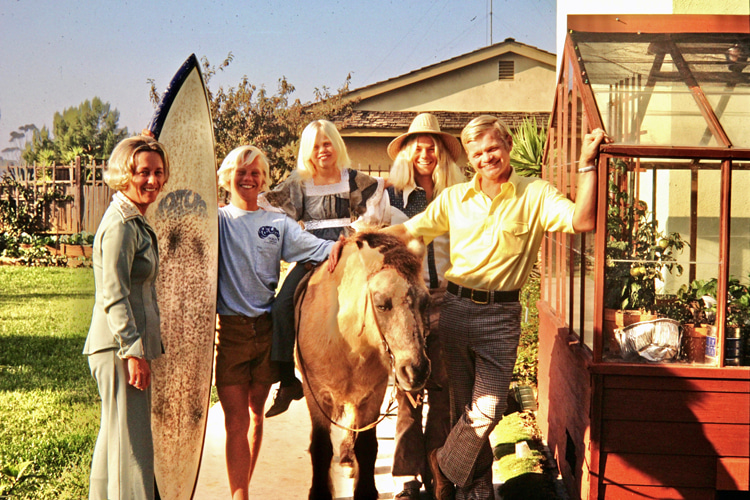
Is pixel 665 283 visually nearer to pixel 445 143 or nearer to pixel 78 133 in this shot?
pixel 445 143

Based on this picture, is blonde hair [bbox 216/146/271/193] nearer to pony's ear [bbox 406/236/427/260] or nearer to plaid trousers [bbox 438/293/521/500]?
pony's ear [bbox 406/236/427/260]

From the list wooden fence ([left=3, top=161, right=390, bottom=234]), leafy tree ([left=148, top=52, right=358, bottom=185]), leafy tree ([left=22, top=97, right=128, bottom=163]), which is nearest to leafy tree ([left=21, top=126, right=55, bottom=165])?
leafy tree ([left=22, top=97, right=128, bottom=163])

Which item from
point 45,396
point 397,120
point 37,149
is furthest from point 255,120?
point 37,149

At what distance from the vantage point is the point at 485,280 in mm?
4043

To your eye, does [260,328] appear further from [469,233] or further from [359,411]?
[469,233]

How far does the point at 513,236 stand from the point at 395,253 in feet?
2.06

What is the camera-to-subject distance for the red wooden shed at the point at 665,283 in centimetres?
397

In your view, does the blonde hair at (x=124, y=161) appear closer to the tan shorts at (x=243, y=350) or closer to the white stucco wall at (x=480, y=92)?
the tan shorts at (x=243, y=350)

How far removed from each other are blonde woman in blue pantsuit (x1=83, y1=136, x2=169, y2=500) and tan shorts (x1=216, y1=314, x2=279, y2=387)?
2.00 ft

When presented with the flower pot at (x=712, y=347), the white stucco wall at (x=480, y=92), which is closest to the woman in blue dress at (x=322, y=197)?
the flower pot at (x=712, y=347)

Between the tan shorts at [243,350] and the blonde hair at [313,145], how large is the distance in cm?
84

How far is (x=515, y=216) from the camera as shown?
13.1 feet

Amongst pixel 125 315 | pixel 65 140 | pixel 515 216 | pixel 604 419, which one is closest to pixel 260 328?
pixel 125 315

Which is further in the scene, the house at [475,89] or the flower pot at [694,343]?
the house at [475,89]
